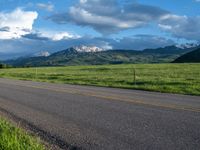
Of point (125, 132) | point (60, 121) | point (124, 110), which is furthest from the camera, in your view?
point (124, 110)

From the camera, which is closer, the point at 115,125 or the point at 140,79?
the point at 115,125

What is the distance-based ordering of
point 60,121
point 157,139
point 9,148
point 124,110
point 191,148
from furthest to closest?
point 124,110 < point 60,121 < point 157,139 < point 191,148 < point 9,148

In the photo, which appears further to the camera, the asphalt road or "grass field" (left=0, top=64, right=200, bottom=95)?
"grass field" (left=0, top=64, right=200, bottom=95)

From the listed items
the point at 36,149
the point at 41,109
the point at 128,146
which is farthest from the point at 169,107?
the point at 36,149

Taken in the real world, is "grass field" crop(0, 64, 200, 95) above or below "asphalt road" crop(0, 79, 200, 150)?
below

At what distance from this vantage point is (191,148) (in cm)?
688

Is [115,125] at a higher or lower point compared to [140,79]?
higher

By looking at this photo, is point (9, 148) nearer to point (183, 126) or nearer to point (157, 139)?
point (157, 139)

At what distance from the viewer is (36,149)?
6.42m

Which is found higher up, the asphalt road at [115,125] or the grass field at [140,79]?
the asphalt road at [115,125]

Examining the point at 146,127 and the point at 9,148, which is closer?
the point at 9,148

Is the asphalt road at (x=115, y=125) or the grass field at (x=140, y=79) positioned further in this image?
the grass field at (x=140, y=79)

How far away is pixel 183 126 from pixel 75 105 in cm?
574

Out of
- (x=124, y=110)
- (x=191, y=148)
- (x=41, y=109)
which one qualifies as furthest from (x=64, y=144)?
(x=41, y=109)
